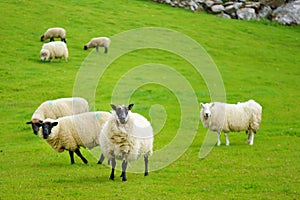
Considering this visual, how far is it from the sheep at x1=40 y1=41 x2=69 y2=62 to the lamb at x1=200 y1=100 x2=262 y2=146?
17.2 m

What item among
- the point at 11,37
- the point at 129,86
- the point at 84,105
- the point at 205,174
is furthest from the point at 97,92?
the point at 205,174

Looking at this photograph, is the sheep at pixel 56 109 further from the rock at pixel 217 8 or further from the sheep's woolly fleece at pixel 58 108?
the rock at pixel 217 8

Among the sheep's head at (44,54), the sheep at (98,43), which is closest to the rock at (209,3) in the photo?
the sheep at (98,43)

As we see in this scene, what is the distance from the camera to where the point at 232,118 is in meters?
19.5

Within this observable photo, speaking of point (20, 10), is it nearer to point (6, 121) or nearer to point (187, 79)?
point (187, 79)

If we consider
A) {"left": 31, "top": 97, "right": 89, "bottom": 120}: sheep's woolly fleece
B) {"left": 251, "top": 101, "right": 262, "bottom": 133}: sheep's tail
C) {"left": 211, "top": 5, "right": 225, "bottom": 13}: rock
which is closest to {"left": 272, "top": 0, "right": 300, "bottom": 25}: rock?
{"left": 211, "top": 5, "right": 225, "bottom": 13}: rock

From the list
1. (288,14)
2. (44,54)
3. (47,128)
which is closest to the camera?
(47,128)

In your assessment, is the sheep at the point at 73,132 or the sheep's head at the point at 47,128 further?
the sheep at the point at 73,132

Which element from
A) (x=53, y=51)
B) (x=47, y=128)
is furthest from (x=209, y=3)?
(x=47, y=128)

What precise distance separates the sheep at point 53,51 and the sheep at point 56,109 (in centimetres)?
1344

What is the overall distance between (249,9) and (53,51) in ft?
100

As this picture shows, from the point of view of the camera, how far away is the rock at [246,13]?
5822 cm

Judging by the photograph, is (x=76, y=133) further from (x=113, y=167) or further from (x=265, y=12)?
(x=265, y=12)

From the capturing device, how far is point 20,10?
44406 mm
